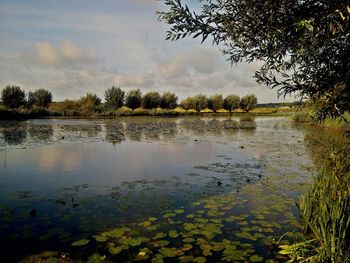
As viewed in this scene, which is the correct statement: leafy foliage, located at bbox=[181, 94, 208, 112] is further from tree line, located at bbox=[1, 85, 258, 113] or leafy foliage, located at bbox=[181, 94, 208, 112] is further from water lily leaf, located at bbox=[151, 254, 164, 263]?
water lily leaf, located at bbox=[151, 254, 164, 263]

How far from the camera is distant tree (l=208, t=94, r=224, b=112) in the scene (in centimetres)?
9788

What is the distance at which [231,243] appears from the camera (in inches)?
231

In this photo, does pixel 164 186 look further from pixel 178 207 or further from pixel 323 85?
pixel 323 85

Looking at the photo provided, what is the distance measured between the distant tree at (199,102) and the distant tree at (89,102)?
103 ft

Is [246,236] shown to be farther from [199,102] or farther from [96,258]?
[199,102]

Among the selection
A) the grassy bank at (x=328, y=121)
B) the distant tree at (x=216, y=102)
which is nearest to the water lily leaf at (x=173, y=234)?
the grassy bank at (x=328, y=121)

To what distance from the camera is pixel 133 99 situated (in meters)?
76.9

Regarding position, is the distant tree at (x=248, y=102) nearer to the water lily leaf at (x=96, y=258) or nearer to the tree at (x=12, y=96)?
the tree at (x=12, y=96)

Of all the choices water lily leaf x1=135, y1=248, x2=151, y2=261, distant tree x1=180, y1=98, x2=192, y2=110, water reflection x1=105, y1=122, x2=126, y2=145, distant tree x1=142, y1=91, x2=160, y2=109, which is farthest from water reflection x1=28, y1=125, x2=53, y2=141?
distant tree x1=180, y1=98, x2=192, y2=110

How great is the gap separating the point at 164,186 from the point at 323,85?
6510 mm

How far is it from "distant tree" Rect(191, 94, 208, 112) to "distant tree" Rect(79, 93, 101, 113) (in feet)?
103

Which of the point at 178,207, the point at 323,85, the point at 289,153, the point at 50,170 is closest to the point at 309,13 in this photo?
the point at 323,85

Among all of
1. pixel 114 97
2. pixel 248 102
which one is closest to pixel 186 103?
pixel 248 102

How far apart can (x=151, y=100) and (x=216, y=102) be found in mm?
26210
